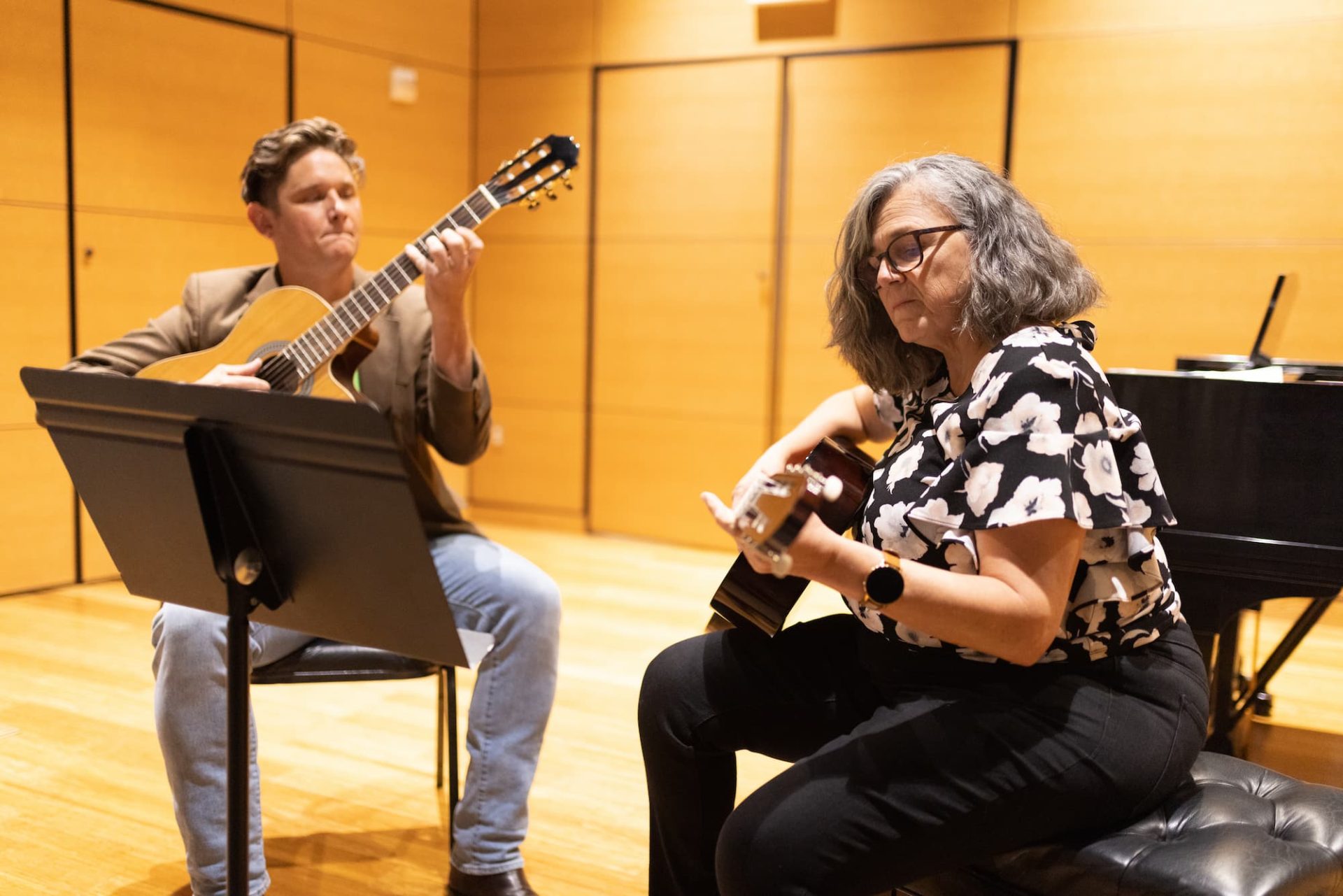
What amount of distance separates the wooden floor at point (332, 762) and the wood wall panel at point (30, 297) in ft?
2.53

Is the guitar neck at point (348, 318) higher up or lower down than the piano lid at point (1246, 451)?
higher up

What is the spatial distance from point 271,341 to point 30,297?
2473 millimetres

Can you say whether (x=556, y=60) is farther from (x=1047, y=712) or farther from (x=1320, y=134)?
(x=1047, y=712)

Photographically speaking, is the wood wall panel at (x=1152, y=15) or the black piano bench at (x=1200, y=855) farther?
the wood wall panel at (x=1152, y=15)

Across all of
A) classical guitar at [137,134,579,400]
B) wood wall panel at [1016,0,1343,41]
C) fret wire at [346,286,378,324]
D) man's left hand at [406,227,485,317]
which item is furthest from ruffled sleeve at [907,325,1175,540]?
wood wall panel at [1016,0,1343,41]

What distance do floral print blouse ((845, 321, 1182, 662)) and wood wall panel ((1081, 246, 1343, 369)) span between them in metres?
3.02

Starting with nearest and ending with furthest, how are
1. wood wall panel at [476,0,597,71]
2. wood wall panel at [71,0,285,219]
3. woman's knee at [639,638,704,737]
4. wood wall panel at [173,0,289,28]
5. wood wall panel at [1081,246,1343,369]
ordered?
1. woman's knee at [639,638,704,737]
2. wood wall panel at [1081,246,1343,369]
3. wood wall panel at [71,0,285,219]
4. wood wall panel at [173,0,289,28]
5. wood wall panel at [476,0,597,71]

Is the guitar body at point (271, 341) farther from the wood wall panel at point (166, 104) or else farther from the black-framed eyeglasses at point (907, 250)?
the wood wall panel at point (166, 104)

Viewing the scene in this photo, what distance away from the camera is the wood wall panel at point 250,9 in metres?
4.61

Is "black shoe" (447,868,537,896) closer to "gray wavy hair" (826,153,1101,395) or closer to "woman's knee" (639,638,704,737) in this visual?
"woman's knee" (639,638,704,737)

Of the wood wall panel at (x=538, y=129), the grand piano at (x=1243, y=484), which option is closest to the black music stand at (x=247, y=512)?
the grand piano at (x=1243, y=484)

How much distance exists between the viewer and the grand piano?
2.26m

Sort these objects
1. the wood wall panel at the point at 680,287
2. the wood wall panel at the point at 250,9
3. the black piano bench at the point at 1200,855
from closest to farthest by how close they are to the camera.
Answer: the black piano bench at the point at 1200,855, the wood wall panel at the point at 250,9, the wood wall panel at the point at 680,287

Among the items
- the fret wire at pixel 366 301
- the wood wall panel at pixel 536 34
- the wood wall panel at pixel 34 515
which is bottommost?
the wood wall panel at pixel 34 515
